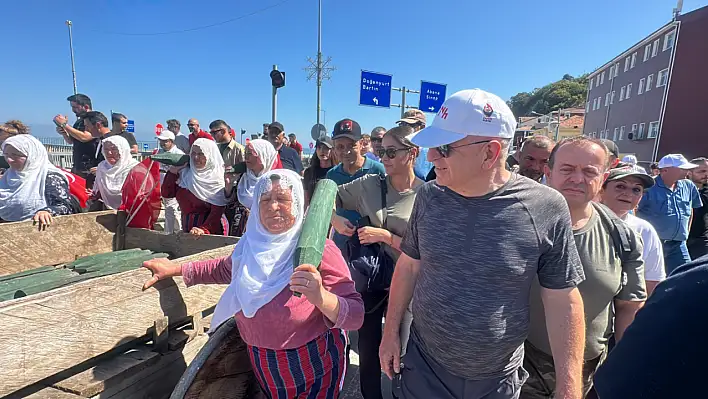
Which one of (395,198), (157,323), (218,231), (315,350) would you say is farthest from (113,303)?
(218,231)

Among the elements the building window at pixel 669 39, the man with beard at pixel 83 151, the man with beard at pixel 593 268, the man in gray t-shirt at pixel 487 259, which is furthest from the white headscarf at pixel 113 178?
the building window at pixel 669 39

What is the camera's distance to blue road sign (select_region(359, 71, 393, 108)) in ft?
50.0

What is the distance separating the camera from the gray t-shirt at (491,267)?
1.36 meters

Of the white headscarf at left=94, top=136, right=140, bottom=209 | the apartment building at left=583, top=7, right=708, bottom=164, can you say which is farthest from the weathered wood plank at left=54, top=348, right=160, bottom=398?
the apartment building at left=583, top=7, right=708, bottom=164

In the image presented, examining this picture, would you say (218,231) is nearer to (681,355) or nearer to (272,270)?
(272,270)

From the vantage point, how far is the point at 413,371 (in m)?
1.64

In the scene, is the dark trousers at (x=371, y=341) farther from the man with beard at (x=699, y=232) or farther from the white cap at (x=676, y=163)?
the man with beard at (x=699, y=232)

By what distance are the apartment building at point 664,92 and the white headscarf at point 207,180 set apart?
27001 mm

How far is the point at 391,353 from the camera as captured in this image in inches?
66.9

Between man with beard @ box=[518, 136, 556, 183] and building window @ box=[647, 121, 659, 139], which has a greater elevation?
building window @ box=[647, 121, 659, 139]

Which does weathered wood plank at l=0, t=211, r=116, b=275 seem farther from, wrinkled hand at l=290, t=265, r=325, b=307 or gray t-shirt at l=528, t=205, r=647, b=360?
gray t-shirt at l=528, t=205, r=647, b=360

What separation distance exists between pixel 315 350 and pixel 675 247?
4.39 m

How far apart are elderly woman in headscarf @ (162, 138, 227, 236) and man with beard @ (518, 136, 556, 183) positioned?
2834mm

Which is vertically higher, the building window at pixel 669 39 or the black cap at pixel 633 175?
the building window at pixel 669 39
